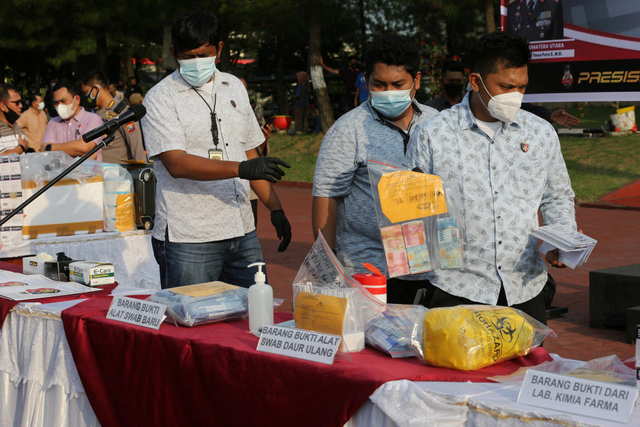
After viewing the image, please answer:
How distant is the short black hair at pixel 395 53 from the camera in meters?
3.17

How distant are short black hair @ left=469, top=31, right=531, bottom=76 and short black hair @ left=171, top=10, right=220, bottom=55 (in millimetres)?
1191

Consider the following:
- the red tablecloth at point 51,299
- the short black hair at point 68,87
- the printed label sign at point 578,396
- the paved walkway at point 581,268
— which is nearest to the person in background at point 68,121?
the short black hair at point 68,87

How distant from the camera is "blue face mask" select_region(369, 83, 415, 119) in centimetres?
320

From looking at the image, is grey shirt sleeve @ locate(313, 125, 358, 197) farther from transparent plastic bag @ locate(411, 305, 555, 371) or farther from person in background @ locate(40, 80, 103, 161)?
person in background @ locate(40, 80, 103, 161)

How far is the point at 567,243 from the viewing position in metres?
2.57

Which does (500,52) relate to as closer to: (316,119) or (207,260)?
(207,260)

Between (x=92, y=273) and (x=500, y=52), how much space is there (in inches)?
82.9

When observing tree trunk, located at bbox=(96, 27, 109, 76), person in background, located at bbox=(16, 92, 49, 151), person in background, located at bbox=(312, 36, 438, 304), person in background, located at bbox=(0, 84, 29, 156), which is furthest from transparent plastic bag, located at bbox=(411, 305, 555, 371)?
tree trunk, located at bbox=(96, 27, 109, 76)

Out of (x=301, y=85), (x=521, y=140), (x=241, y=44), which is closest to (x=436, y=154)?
(x=521, y=140)

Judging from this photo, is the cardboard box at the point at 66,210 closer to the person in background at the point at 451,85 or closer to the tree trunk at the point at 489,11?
the person in background at the point at 451,85

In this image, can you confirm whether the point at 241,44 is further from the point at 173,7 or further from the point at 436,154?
the point at 436,154

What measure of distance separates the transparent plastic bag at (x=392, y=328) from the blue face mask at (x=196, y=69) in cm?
144

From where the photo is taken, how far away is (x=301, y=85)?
20.8m

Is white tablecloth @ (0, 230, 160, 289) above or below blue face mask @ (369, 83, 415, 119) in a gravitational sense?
below
